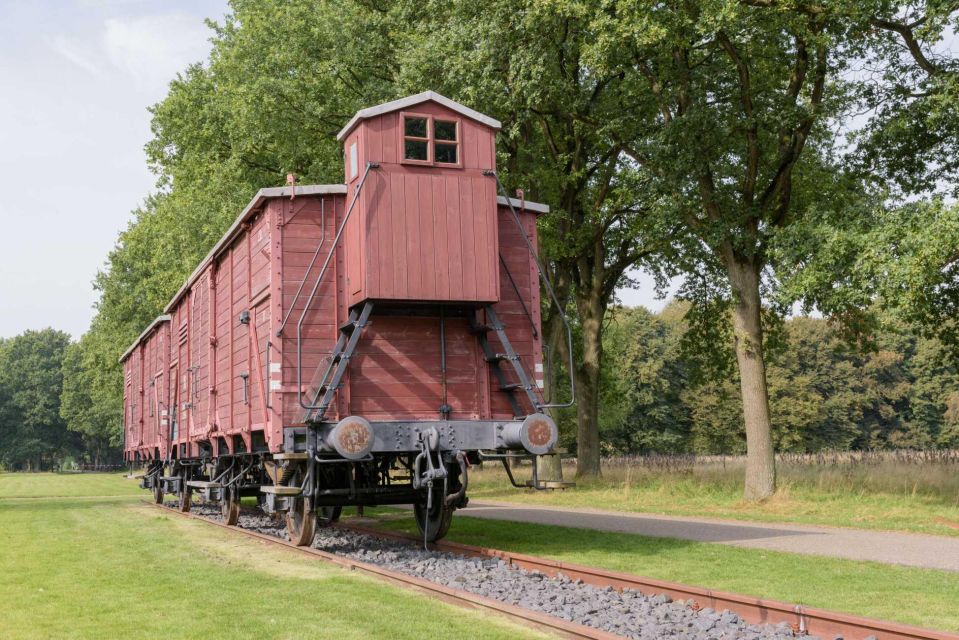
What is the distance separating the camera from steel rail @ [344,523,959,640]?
630cm

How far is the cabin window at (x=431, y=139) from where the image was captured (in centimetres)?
1166

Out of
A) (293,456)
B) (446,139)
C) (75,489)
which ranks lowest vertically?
(75,489)

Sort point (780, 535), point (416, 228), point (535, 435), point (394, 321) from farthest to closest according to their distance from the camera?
point (780, 535), point (394, 321), point (416, 228), point (535, 435)

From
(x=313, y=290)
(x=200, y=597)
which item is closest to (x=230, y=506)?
(x=313, y=290)

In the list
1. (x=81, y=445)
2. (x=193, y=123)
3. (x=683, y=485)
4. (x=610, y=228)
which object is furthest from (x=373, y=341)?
(x=81, y=445)

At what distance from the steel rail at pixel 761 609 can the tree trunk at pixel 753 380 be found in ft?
33.6

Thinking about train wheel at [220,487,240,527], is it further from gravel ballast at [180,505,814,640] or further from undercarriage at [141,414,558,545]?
gravel ballast at [180,505,814,640]

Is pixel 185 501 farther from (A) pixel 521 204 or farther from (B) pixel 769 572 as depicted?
(B) pixel 769 572

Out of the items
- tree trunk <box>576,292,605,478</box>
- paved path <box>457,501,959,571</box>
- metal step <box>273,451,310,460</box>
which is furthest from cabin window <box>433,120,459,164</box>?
tree trunk <box>576,292,605,478</box>

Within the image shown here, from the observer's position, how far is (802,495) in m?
19.3

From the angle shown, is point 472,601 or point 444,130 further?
point 444,130

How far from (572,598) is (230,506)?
9.03 meters

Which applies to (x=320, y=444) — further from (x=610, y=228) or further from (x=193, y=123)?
(x=193, y=123)

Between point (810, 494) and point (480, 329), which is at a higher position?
point (480, 329)
